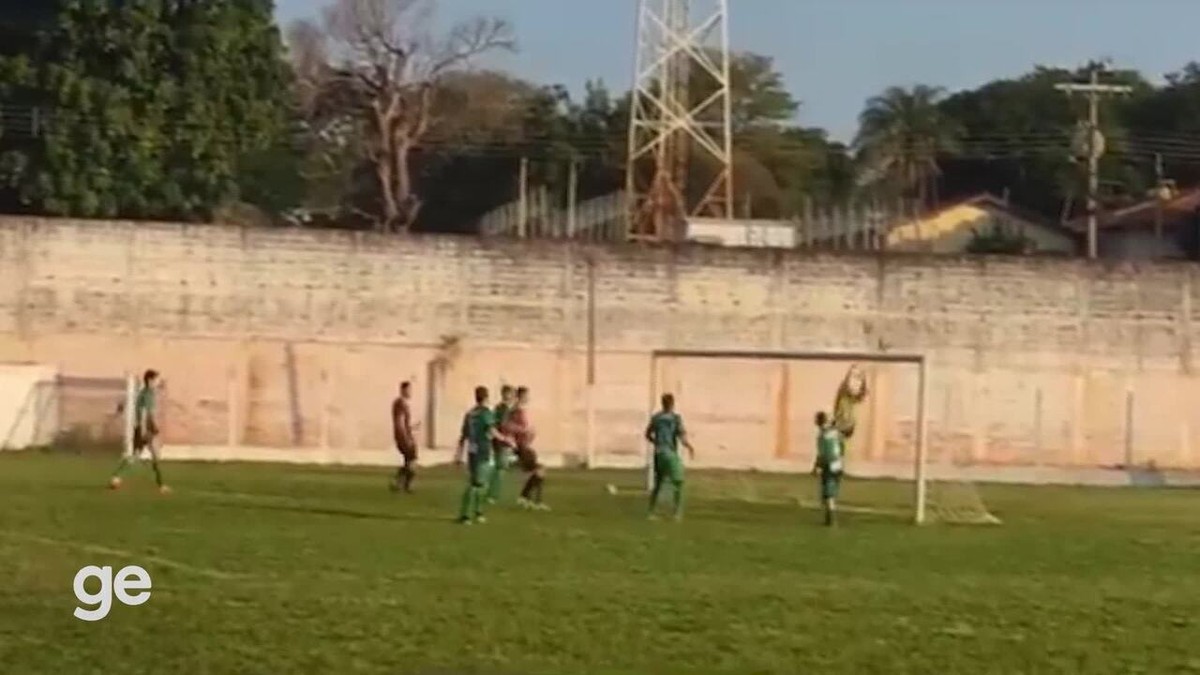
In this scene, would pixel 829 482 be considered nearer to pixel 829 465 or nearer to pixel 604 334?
pixel 829 465

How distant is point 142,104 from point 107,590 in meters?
46.0

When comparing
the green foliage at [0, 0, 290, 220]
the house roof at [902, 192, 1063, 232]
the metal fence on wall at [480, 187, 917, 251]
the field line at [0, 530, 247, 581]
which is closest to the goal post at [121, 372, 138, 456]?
the field line at [0, 530, 247, 581]

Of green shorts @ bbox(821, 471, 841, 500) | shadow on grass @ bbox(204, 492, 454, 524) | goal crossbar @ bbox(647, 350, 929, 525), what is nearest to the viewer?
shadow on grass @ bbox(204, 492, 454, 524)

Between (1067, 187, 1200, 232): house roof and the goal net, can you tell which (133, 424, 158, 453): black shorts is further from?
(1067, 187, 1200, 232): house roof

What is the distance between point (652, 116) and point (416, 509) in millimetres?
38103

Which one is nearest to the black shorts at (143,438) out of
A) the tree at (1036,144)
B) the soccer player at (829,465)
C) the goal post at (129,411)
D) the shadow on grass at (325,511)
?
the goal post at (129,411)

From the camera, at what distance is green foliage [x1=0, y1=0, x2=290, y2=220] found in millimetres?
61125

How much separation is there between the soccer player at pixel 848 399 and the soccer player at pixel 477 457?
5.55 metres

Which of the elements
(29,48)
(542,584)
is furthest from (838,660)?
(29,48)

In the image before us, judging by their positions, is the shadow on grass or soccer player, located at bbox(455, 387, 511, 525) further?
the shadow on grass

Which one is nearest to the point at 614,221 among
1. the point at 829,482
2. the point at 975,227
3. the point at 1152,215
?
the point at 975,227

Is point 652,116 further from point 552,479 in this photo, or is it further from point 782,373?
point 552,479

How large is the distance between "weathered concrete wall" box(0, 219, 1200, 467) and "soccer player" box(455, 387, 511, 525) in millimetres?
21576

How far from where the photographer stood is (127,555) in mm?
21188
